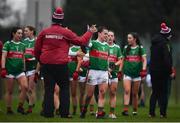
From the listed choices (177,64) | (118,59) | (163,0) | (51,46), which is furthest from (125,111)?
(163,0)

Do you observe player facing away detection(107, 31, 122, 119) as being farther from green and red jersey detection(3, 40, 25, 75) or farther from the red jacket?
the red jacket

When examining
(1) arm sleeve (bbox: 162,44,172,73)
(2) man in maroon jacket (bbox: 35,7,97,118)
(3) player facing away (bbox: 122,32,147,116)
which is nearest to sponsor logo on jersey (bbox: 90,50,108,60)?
(2) man in maroon jacket (bbox: 35,7,97,118)

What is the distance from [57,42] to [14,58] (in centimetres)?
383

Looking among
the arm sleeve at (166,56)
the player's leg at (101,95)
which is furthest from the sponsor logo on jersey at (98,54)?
the arm sleeve at (166,56)

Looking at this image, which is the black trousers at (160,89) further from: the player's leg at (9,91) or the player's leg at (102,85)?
the player's leg at (9,91)

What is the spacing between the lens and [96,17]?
301 feet

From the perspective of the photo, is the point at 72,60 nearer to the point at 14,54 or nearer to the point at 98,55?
the point at 14,54

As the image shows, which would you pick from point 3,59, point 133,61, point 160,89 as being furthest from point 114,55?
point 3,59

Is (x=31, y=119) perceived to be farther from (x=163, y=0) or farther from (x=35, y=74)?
(x=163, y=0)

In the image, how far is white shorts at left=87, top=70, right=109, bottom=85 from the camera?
73.6 feet

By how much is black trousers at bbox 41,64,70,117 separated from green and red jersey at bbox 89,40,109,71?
59.5 inches

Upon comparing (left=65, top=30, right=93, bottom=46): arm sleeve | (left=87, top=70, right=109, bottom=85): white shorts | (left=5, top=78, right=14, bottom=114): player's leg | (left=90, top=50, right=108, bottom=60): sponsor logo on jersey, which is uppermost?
(left=65, top=30, right=93, bottom=46): arm sleeve

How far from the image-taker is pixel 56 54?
825 inches

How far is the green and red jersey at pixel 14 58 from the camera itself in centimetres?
2439
